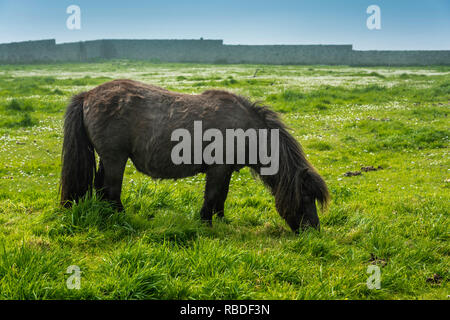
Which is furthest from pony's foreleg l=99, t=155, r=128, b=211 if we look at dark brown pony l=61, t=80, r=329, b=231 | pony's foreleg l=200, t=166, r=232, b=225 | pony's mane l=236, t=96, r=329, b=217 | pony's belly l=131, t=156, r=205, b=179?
pony's mane l=236, t=96, r=329, b=217

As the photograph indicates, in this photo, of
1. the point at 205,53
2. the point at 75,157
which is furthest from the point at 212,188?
the point at 205,53

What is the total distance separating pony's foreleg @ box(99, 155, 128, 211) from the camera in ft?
15.5

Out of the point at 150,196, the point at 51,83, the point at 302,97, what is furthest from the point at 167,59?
the point at 150,196

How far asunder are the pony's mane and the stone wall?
54.9 metres

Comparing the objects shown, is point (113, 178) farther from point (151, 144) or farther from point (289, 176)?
point (289, 176)

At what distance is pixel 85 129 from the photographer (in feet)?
15.7

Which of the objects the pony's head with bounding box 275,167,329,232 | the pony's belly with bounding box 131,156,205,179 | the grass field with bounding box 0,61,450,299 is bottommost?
the grass field with bounding box 0,61,450,299

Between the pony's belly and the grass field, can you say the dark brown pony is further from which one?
the grass field

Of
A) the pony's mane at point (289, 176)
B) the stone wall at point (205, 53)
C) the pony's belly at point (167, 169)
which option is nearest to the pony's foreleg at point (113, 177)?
the pony's belly at point (167, 169)

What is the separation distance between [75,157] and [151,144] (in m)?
1.07

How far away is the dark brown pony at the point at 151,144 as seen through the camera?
464 cm

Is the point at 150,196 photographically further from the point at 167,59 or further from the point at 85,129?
the point at 167,59

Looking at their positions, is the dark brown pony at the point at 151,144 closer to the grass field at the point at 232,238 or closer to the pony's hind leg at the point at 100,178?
the pony's hind leg at the point at 100,178

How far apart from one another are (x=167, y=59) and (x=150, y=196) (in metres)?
61.9
